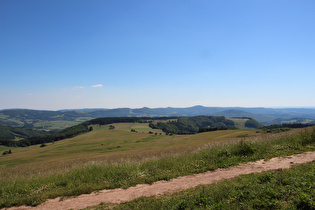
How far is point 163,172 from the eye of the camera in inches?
370

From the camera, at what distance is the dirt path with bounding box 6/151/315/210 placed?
6.81m

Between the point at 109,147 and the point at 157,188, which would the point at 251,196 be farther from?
the point at 109,147

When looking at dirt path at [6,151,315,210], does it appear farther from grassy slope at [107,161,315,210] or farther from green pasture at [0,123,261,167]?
green pasture at [0,123,261,167]

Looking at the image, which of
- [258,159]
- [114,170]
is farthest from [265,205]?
[114,170]

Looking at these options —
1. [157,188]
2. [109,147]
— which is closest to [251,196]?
[157,188]

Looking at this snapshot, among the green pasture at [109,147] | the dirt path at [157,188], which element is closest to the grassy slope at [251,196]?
the dirt path at [157,188]

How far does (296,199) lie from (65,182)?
32.7 ft

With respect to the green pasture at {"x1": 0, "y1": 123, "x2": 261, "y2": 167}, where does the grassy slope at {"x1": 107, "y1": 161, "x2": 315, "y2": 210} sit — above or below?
above

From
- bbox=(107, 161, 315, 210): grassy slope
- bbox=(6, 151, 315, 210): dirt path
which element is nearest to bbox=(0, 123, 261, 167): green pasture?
bbox=(6, 151, 315, 210): dirt path

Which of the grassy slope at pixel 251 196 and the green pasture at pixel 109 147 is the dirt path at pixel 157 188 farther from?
the green pasture at pixel 109 147

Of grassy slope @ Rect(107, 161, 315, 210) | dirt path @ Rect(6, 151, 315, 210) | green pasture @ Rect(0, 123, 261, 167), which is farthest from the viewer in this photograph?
green pasture @ Rect(0, 123, 261, 167)

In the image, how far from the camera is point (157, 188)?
751 cm

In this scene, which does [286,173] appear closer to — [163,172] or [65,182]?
[163,172]

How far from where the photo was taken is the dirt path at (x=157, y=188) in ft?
22.3
